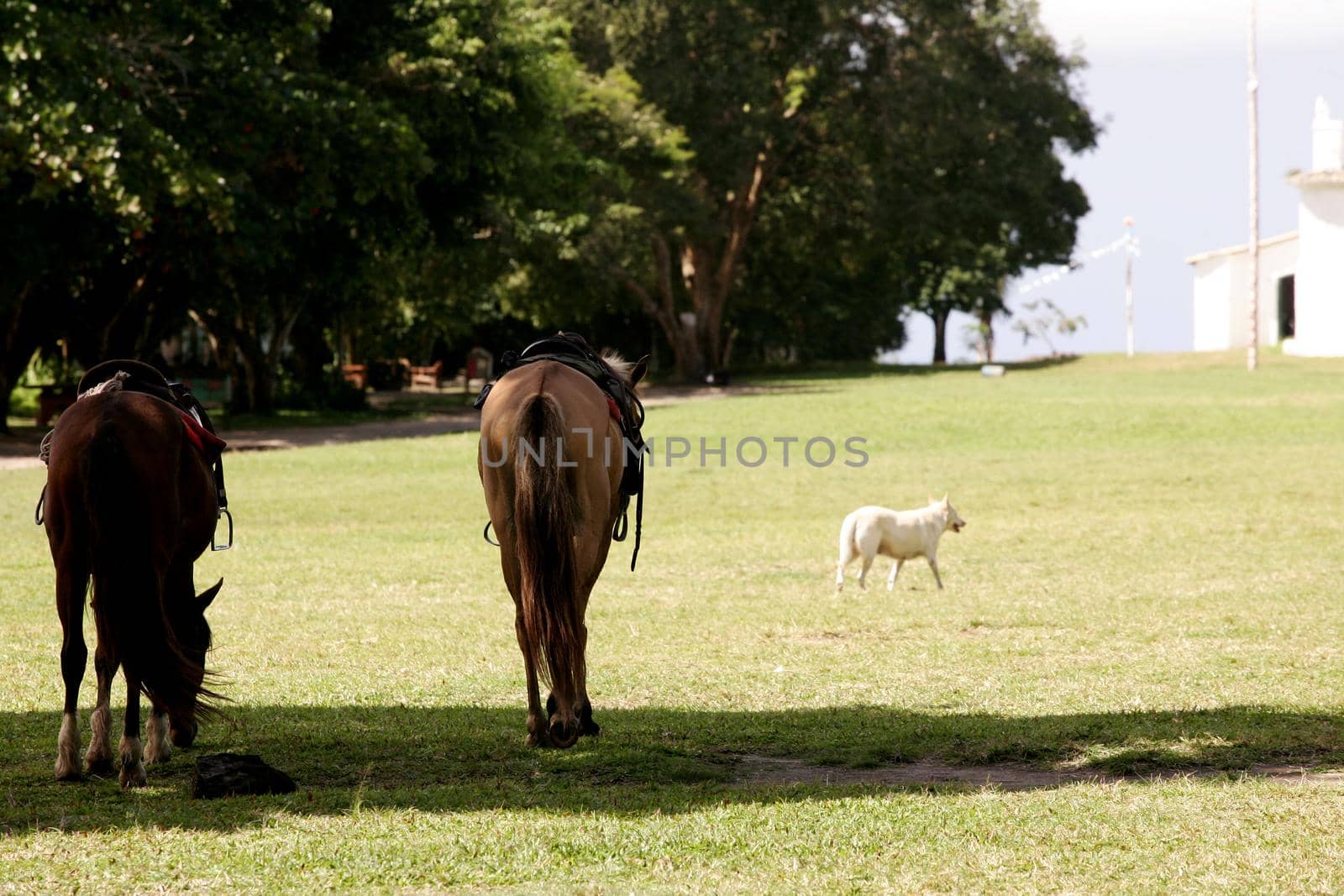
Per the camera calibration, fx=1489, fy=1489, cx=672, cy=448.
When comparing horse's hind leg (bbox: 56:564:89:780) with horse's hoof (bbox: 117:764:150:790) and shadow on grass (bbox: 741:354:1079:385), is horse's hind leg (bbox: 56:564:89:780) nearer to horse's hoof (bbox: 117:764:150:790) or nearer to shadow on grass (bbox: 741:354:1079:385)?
horse's hoof (bbox: 117:764:150:790)

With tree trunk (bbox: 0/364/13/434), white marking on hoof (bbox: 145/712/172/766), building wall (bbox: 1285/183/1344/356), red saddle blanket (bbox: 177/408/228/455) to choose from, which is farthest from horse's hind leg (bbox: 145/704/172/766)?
building wall (bbox: 1285/183/1344/356)

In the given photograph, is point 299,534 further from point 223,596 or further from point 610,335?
point 610,335

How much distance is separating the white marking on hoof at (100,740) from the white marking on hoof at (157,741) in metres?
0.36

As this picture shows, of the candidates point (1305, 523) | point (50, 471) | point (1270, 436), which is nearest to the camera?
point (50, 471)

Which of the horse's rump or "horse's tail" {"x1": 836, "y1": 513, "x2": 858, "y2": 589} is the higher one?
the horse's rump

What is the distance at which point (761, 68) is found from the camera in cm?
4881

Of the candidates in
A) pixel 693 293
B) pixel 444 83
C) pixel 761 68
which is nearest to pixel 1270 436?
pixel 444 83

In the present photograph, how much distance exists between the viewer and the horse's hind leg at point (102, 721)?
6453 millimetres

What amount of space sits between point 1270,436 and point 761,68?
2474 centimetres

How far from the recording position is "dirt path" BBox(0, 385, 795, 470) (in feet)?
94.7

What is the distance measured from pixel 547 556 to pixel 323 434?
27.2 meters

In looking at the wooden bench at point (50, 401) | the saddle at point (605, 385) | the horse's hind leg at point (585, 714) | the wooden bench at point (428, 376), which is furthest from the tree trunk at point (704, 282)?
the horse's hind leg at point (585, 714)

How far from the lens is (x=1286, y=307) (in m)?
58.9

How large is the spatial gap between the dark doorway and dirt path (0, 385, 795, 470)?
2604cm
